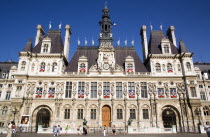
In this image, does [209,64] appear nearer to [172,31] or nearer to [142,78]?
[172,31]

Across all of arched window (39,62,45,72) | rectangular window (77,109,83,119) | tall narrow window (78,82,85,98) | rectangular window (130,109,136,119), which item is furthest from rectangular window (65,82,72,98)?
rectangular window (130,109,136,119)

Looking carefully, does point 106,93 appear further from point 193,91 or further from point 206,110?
point 206,110

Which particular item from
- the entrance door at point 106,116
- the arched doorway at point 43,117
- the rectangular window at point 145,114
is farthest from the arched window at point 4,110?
the rectangular window at point 145,114

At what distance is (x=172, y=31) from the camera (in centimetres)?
4612

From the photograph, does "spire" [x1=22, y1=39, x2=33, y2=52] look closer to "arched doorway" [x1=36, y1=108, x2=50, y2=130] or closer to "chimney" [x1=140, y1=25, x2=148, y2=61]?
"arched doorway" [x1=36, y1=108, x2=50, y2=130]

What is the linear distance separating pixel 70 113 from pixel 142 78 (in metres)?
18.0

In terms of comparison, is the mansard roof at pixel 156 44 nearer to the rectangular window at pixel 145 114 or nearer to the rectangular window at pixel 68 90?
the rectangular window at pixel 145 114

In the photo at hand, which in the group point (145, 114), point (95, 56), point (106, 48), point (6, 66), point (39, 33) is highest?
point (39, 33)

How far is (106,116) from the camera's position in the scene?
3588 centimetres

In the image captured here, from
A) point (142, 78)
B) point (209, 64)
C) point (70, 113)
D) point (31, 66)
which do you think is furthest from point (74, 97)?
point (209, 64)

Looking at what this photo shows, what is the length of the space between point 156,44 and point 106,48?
1406 centimetres

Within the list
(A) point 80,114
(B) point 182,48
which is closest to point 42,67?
(A) point 80,114

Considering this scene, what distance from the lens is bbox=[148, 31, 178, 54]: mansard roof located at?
42.3m

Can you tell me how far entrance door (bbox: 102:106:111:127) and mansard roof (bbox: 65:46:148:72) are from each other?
36.4ft
